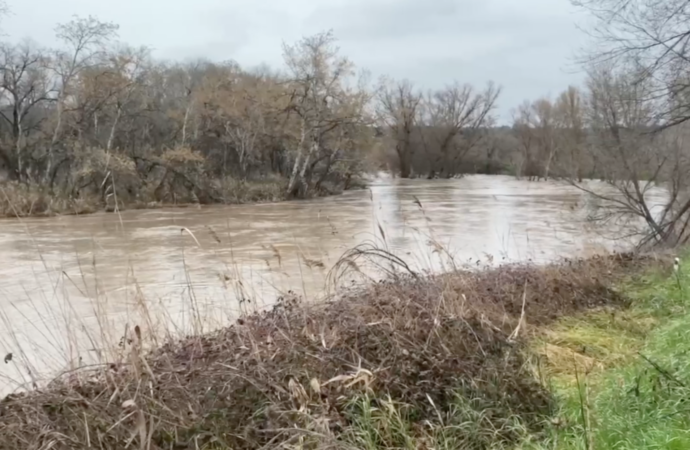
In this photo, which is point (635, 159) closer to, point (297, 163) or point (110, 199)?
point (110, 199)

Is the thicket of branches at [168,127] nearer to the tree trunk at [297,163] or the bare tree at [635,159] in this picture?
the tree trunk at [297,163]

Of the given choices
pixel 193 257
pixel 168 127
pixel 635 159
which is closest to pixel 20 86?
pixel 168 127

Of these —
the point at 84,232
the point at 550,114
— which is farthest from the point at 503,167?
the point at 84,232

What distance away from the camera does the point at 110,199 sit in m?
24.8

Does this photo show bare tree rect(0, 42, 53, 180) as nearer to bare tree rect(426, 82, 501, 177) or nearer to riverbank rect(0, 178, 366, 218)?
riverbank rect(0, 178, 366, 218)

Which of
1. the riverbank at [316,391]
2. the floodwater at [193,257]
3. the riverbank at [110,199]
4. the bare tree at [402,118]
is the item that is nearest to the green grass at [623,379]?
the riverbank at [316,391]

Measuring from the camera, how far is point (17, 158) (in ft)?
94.9

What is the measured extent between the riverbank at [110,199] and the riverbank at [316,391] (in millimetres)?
14321

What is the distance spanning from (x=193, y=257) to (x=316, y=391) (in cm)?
1038

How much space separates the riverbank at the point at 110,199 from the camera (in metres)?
22.9

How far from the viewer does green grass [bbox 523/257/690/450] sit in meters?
3.23

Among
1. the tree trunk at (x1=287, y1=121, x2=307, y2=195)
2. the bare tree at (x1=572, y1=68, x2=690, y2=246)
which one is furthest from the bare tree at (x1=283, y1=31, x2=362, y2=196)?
the bare tree at (x1=572, y1=68, x2=690, y2=246)

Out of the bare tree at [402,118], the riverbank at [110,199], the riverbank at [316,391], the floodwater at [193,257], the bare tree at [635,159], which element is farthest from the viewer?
the bare tree at [402,118]

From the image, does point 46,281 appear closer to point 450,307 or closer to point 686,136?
point 450,307
